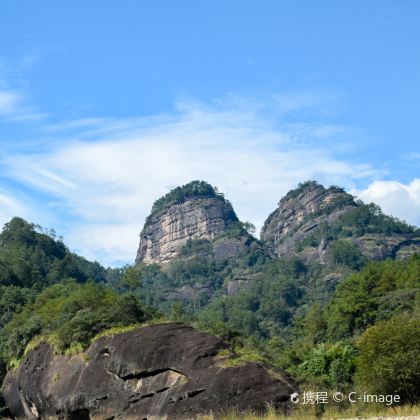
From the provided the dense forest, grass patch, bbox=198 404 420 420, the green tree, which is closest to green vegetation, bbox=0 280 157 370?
the dense forest

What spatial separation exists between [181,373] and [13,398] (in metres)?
14.4

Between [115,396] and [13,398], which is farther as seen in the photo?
[13,398]

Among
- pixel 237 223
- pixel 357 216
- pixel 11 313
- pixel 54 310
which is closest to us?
A: pixel 54 310

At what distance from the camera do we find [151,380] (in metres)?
27.6

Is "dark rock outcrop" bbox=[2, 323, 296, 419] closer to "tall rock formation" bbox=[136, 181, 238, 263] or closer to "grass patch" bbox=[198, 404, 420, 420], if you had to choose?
"grass patch" bbox=[198, 404, 420, 420]

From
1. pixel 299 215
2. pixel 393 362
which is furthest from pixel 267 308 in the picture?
pixel 393 362

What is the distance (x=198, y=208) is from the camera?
575 feet

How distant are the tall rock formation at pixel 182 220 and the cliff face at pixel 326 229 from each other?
45.0ft

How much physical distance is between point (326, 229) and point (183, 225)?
41.6 metres

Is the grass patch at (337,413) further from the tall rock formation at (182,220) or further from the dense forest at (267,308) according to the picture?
the tall rock formation at (182,220)

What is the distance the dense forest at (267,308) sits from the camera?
23.2 m

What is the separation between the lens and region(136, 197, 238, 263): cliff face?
173500 millimetres

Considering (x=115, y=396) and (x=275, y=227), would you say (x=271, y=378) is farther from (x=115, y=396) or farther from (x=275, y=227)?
(x=275, y=227)

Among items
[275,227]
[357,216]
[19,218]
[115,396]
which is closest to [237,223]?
[275,227]
